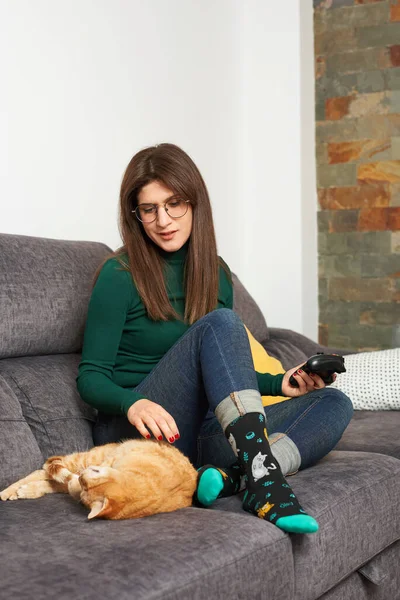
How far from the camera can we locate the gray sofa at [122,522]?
4.07 ft

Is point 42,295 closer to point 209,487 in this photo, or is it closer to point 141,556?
point 209,487

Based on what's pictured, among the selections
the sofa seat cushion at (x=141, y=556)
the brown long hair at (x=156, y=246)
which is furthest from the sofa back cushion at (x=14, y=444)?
the brown long hair at (x=156, y=246)

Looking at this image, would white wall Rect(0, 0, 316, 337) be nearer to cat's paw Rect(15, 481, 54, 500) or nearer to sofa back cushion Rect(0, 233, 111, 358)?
sofa back cushion Rect(0, 233, 111, 358)

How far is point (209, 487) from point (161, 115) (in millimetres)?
2036

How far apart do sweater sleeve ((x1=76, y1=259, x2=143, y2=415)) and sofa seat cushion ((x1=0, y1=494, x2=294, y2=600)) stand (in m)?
0.31

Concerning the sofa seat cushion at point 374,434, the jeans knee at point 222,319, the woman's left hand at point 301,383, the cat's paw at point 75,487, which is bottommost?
the sofa seat cushion at point 374,434

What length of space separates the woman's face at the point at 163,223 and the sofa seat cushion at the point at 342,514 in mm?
661

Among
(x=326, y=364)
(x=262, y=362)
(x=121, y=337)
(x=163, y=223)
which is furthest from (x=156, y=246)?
(x=262, y=362)

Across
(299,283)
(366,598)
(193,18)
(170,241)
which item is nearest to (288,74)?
(193,18)

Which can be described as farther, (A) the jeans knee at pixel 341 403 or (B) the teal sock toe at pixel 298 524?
(A) the jeans knee at pixel 341 403

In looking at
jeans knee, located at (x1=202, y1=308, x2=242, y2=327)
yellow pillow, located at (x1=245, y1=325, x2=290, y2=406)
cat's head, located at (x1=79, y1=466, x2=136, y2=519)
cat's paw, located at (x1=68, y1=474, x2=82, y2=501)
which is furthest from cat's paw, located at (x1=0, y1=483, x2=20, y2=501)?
yellow pillow, located at (x1=245, y1=325, x2=290, y2=406)

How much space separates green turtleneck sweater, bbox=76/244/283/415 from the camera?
6.39 ft

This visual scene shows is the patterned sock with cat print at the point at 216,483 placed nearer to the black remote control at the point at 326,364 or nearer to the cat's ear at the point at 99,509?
the cat's ear at the point at 99,509

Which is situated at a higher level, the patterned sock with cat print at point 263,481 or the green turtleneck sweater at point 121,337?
the green turtleneck sweater at point 121,337
